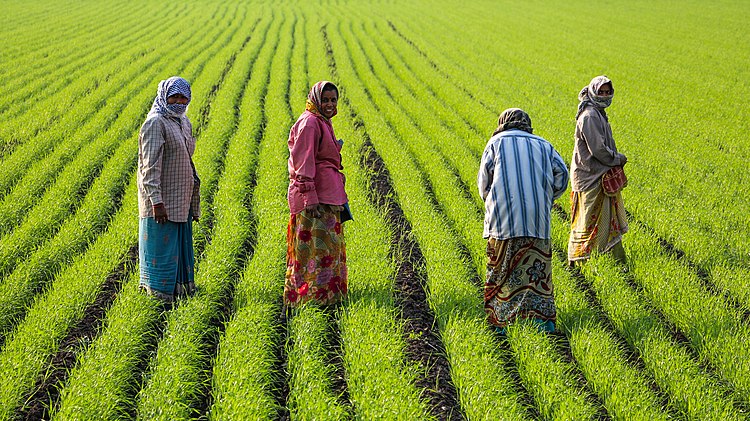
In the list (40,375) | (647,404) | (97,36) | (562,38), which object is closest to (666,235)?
(647,404)

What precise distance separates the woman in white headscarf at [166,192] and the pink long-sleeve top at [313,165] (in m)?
0.88

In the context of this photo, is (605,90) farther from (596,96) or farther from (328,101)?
(328,101)

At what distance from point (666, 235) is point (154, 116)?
5.36 m

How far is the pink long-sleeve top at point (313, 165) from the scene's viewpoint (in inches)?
191

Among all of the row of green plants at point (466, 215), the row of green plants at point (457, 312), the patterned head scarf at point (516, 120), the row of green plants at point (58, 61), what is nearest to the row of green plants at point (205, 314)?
the row of green plants at point (457, 312)

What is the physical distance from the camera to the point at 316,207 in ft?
16.3

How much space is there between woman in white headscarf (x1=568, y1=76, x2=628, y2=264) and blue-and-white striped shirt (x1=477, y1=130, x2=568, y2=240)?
4.47ft

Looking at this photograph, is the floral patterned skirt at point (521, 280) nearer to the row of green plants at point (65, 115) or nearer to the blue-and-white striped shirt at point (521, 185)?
the blue-and-white striped shirt at point (521, 185)

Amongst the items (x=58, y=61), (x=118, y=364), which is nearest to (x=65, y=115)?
(x=58, y=61)

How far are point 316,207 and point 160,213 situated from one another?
1185 millimetres

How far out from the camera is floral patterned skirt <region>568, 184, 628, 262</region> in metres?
6.23

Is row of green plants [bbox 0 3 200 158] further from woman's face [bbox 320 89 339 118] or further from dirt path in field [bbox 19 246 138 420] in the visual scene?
woman's face [bbox 320 89 339 118]

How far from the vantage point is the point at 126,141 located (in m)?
10.6

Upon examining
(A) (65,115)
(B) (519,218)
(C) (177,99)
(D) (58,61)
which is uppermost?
(C) (177,99)
